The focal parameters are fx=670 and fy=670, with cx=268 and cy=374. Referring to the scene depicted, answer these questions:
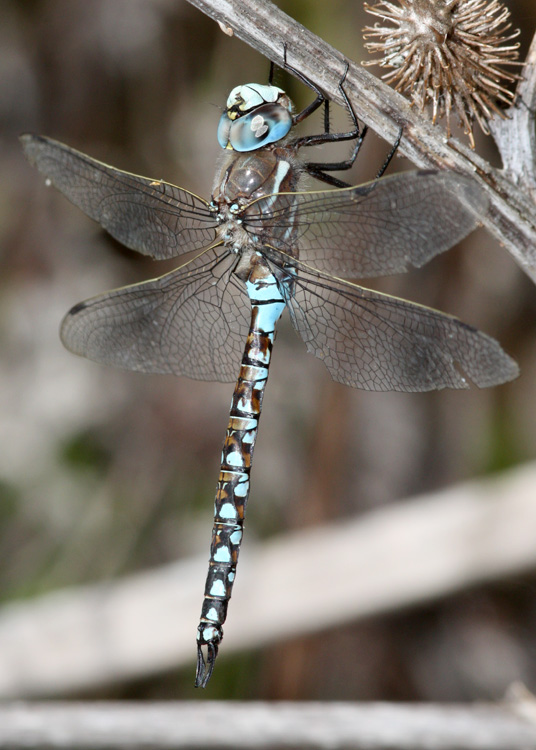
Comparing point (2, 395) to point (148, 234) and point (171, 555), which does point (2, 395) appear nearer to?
point (171, 555)

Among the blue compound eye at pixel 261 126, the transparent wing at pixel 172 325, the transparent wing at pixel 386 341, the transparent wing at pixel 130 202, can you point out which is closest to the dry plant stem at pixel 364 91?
the transparent wing at pixel 386 341

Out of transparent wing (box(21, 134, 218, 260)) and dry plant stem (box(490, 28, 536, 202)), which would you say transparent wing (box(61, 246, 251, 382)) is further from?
dry plant stem (box(490, 28, 536, 202))

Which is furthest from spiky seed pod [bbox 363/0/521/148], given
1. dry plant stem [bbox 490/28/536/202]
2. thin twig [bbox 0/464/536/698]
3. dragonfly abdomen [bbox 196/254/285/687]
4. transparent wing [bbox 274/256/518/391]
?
thin twig [bbox 0/464/536/698]

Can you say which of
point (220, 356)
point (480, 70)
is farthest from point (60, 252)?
point (480, 70)

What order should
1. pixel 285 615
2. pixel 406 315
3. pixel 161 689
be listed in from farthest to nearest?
pixel 161 689 → pixel 285 615 → pixel 406 315

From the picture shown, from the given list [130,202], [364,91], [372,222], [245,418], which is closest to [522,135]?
[364,91]

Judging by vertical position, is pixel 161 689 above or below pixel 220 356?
below
